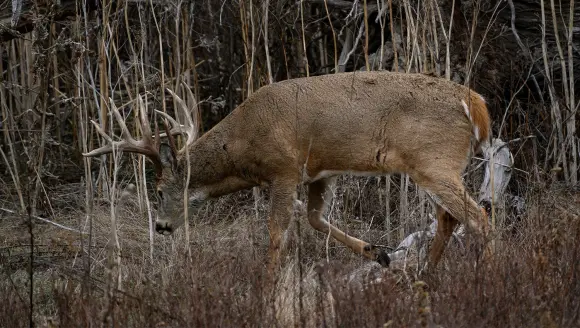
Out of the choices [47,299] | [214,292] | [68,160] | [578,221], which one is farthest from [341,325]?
[68,160]

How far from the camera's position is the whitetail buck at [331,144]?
7223mm

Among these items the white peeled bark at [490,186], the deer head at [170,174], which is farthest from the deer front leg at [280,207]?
the white peeled bark at [490,186]

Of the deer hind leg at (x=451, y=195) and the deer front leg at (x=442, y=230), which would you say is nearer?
the deer hind leg at (x=451, y=195)

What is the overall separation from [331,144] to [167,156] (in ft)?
4.41

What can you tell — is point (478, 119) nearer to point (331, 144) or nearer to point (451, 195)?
point (451, 195)

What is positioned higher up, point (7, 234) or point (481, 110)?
point (481, 110)

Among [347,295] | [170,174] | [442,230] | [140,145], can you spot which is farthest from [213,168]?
[347,295]

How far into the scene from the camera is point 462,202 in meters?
7.13

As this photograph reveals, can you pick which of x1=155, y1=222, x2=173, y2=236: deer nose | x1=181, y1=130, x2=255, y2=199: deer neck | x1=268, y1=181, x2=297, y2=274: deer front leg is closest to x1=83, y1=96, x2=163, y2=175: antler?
x1=181, y1=130, x2=255, y2=199: deer neck

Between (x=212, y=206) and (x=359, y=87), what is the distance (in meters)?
2.51

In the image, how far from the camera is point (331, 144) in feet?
24.9

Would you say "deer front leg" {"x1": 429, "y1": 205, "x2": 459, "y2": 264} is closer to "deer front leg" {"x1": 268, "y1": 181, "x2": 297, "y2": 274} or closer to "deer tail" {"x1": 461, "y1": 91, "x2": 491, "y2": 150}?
"deer tail" {"x1": 461, "y1": 91, "x2": 491, "y2": 150}

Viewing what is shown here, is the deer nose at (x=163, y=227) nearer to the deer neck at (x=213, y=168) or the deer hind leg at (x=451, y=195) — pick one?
the deer neck at (x=213, y=168)

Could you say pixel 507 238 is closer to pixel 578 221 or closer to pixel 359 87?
pixel 578 221
